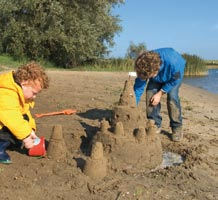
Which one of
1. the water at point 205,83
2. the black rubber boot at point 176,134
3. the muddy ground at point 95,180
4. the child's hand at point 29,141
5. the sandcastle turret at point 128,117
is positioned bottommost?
the water at point 205,83

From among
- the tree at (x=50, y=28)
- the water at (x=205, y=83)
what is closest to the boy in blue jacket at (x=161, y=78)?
the water at (x=205, y=83)

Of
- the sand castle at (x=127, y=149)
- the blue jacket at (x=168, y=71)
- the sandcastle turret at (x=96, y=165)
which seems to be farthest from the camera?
the blue jacket at (x=168, y=71)

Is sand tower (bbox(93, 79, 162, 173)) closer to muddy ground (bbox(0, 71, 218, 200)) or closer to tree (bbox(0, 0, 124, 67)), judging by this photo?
muddy ground (bbox(0, 71, 218, 200))

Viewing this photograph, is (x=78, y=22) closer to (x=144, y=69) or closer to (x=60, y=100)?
(x=60, y=100)

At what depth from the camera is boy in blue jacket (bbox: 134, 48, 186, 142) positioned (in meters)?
4.76

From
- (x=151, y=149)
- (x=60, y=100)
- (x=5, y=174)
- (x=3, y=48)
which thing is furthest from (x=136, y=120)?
(x=3, y=48)

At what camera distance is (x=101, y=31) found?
24.3 meters

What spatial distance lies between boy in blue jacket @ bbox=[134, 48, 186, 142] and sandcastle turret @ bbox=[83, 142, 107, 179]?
1514 millimetres

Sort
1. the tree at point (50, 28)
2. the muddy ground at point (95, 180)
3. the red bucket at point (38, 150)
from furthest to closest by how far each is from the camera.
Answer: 1. the tree at point (50, 28)
2. the red bucket at point (38, 150)
3. the muddy ground at point (95, 180)

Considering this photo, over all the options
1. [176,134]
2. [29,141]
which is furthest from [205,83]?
[29,141]

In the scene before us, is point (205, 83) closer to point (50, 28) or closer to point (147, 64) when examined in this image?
point (50, 28)

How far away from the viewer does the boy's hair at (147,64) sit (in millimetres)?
4707

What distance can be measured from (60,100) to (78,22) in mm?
14691

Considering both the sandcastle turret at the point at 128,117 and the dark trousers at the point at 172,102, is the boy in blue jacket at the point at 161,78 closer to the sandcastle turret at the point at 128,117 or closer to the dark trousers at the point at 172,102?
the dark trousers at the point at 172,102
